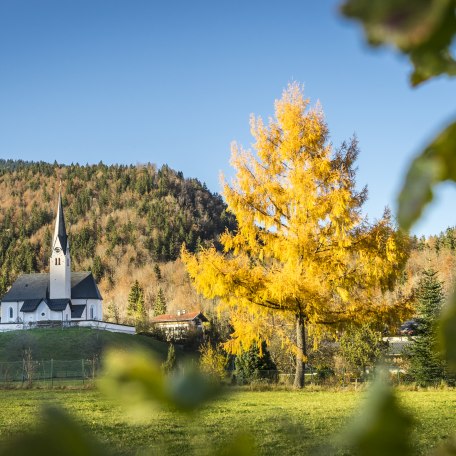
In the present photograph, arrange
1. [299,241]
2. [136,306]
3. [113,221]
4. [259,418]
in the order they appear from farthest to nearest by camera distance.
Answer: [113,221] < [136,306] < [299,241] < [259,418]

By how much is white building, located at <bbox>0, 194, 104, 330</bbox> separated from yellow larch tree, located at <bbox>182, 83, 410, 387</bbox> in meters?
34.9

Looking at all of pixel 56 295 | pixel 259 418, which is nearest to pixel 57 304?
pixel 56 295

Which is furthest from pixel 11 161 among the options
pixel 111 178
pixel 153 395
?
pixel 153 395

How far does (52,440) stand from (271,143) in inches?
501

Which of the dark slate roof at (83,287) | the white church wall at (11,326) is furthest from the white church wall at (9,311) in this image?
the dark slate roof at (83,287)

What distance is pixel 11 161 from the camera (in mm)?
108312

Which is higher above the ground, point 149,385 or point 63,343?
point 63,343

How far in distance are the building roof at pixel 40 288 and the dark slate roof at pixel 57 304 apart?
0.10 metres

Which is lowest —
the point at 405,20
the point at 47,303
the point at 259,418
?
the point at 259,418

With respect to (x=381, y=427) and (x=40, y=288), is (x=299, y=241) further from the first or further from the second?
(x=40, y=288)

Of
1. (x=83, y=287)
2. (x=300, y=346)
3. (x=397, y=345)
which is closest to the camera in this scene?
(x=300, y=346)

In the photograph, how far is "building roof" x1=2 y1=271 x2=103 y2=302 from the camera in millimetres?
46188

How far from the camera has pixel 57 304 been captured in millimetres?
46000

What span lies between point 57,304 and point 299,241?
123 feet
